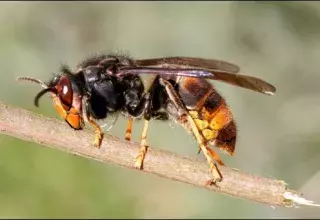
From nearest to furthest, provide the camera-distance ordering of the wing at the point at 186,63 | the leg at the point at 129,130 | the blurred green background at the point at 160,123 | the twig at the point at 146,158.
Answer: the twig at the point at 146,158 → the leg at the point at 129,130 → the wing at the point at 186,63 → the blurred green background at the point at 160,123

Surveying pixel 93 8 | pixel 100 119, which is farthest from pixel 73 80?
pixel 93 8

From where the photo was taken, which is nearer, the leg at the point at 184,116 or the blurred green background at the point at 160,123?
the leg at the point at 184,116

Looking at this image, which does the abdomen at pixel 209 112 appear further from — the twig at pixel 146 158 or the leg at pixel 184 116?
the twig at pixel 146 158

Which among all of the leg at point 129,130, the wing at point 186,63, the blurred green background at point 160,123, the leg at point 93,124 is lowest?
the blurred green background at point 160,123

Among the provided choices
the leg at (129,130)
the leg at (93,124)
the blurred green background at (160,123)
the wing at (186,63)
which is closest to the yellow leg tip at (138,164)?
the leg at (93,124)

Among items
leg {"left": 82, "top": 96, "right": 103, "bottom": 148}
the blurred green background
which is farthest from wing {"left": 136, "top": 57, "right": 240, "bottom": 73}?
the blurred green background

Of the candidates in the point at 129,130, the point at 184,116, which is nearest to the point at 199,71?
the point at 184,116

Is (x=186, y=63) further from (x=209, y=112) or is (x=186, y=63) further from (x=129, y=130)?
(x=129, y=130)
